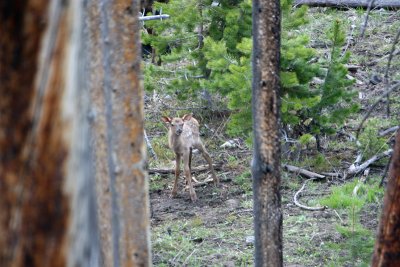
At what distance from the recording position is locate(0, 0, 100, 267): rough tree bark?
7.36 ft

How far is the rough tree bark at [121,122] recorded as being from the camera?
16.4ft

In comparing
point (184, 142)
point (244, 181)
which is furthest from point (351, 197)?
point (184, 142)

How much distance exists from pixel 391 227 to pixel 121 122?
1676 mm

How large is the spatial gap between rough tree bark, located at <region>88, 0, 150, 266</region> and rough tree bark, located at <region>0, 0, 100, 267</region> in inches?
106

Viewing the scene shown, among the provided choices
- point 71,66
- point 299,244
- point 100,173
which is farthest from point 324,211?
point 71,66

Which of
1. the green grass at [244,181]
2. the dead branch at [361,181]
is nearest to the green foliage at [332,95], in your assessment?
the dead branch at [361,181]

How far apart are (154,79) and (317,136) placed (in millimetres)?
3519

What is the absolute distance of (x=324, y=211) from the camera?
1145cm

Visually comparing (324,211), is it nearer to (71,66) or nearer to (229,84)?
(229,84)

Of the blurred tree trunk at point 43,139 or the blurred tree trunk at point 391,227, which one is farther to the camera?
the blurred tree trunk at point 391,227

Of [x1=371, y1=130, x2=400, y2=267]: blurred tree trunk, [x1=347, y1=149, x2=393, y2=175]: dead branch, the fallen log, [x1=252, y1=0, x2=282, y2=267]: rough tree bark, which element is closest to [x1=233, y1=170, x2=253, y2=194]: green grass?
[x1=347, y1=149, x2=393, y2=175]: dead branch

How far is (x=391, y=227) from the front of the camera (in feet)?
16.9

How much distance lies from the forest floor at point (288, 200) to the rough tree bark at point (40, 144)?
6017 millimetres

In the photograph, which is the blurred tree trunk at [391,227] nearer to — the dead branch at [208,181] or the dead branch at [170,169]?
the dead branch at [208,181]
